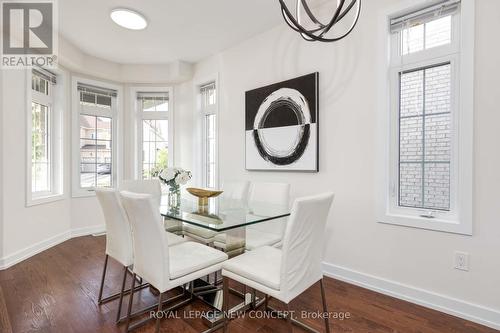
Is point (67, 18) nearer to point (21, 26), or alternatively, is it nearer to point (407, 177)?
point (21, 26)

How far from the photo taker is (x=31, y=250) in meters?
3.30

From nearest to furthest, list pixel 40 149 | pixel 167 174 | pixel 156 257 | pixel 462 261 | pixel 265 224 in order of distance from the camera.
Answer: pixel 156 257, pixel 462 261, pixel 167 174, pixel 265 224, pixel 40 149

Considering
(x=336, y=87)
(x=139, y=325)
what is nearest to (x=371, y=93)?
(x=336, y=87)

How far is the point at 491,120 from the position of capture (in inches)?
73.4

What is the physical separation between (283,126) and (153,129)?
9.27ft

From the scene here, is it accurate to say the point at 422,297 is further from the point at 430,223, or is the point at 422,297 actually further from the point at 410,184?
the point at 410,184

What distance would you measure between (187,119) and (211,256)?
3.27 meters

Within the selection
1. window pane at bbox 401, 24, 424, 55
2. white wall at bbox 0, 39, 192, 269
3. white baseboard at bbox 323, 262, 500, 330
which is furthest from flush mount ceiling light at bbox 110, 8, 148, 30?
white baseboard at bbox 323, 262, 500, 330

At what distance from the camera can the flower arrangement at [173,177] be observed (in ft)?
8.57

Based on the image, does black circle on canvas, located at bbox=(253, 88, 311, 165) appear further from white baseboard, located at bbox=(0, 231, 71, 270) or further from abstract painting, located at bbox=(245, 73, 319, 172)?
white baseboard, located at bbox=(0, 231, 71, 270)

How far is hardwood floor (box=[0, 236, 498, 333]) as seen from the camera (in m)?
1.86

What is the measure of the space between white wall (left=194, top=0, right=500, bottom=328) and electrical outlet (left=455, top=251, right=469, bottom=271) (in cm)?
3

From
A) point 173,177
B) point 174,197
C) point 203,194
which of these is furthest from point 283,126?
point 174,197

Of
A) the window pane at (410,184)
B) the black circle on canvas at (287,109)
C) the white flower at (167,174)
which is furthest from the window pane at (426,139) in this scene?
the white flower at (167,174)
